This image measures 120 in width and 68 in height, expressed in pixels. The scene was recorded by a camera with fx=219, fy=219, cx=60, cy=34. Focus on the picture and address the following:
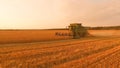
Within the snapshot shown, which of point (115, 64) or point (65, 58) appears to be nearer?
point (115, 64)

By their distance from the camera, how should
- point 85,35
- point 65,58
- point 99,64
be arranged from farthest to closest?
point 85,35 → point 65,58 → point 99,64

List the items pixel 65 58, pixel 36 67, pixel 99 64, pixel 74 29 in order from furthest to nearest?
pixel 74 29
pixel 65 58
pixel 99 64
pixel 36 67

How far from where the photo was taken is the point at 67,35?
34312mm

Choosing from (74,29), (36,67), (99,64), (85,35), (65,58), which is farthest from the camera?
(85,35)

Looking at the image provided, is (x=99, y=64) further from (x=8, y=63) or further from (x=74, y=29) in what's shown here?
(x=74, y=29)

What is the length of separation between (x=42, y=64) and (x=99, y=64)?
8.05 ft

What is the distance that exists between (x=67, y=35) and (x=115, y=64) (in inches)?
973

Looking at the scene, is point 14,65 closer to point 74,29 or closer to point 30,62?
point 30,62

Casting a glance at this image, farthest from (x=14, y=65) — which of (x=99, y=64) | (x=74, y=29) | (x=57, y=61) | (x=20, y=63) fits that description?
(x=74, y=29)

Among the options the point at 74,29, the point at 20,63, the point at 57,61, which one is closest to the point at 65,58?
the point at 57,61

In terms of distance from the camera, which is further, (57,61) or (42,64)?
(57,61)

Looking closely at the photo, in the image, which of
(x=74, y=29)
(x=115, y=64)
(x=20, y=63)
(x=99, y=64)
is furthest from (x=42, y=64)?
(x=74, y=29)

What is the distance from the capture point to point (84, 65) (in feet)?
29.9

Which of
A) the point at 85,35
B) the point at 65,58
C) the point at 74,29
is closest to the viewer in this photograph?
the point at 65,58
